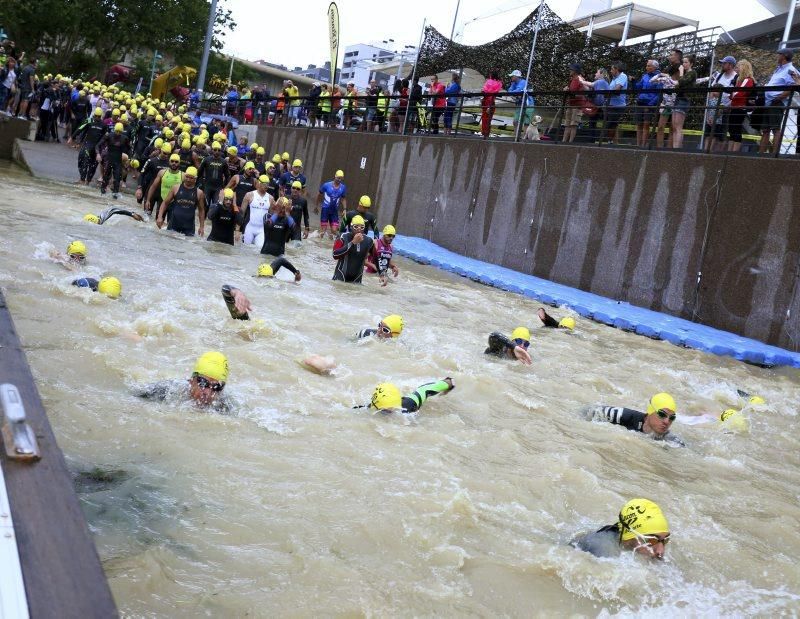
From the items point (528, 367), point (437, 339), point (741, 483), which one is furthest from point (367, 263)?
point (741, 483)

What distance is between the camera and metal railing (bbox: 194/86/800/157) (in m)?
13.5

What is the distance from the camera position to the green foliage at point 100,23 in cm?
4681

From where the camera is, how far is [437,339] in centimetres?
1205

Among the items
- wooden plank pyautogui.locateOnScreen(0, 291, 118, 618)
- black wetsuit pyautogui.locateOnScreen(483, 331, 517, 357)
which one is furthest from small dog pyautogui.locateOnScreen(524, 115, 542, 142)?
wooden plank pyautogui.locateOnScreen(0, 291, 118, 618)

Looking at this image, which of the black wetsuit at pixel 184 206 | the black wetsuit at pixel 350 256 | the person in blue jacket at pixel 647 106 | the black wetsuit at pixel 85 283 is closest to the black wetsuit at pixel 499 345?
the black wetsuit at pixel 350 256

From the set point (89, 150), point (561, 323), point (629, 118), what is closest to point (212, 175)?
point (89, 150)

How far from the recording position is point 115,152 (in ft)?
72.8

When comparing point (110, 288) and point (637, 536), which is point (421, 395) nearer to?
point (637, 536)

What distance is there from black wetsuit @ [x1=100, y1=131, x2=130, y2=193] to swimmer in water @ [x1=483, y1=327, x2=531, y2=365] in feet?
45.7

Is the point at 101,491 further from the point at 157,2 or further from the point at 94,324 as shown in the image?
the point at 157,2

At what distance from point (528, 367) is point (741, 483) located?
3.63 metres

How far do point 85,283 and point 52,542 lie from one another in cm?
891

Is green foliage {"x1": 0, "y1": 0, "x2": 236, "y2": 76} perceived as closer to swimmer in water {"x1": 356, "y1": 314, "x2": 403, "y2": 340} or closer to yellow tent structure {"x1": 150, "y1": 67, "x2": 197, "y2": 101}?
yellow tent structure {"x1": 150, "y1": 67, "x2": 197, "y2": 101}

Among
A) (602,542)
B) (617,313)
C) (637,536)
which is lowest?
(602,542)
